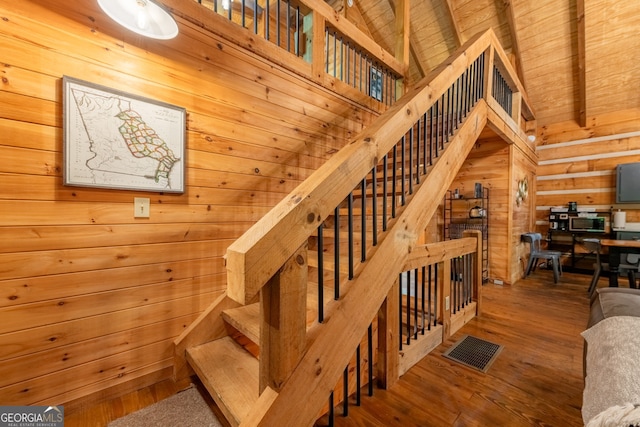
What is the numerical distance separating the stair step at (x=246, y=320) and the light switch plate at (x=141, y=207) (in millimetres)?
837

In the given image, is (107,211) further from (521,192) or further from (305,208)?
(521,192)

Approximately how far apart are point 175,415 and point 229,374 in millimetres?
353

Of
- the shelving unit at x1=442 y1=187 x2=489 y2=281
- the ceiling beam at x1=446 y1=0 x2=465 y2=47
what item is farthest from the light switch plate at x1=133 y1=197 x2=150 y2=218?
the ceiling beam at x1=446 y1=0 x2=465 y2=47

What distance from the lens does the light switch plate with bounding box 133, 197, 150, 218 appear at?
162 centimetres

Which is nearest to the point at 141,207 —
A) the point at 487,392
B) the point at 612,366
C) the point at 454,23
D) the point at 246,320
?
the point at 246,320

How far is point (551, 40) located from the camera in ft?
13.8

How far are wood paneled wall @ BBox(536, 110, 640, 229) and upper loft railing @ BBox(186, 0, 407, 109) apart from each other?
459 centimetres

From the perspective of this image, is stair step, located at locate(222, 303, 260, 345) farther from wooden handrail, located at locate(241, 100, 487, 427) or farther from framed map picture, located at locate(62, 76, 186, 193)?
framed map picture, located at locate(62, 76, 186, 193)

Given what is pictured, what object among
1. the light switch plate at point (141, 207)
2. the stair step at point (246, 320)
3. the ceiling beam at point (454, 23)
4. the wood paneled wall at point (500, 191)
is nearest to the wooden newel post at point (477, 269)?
the wood paneled wall at point (500, 191)

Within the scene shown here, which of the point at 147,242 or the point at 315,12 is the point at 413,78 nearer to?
the point at 315,12

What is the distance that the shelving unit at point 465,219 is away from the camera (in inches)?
170

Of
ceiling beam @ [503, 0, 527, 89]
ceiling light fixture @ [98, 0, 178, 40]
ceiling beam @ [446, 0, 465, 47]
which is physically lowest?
ceiling light fixture @ [98, 0, 178, 40]

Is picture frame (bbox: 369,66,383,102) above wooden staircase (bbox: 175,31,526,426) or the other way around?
above

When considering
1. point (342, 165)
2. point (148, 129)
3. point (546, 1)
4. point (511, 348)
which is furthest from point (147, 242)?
point (546, 1)
